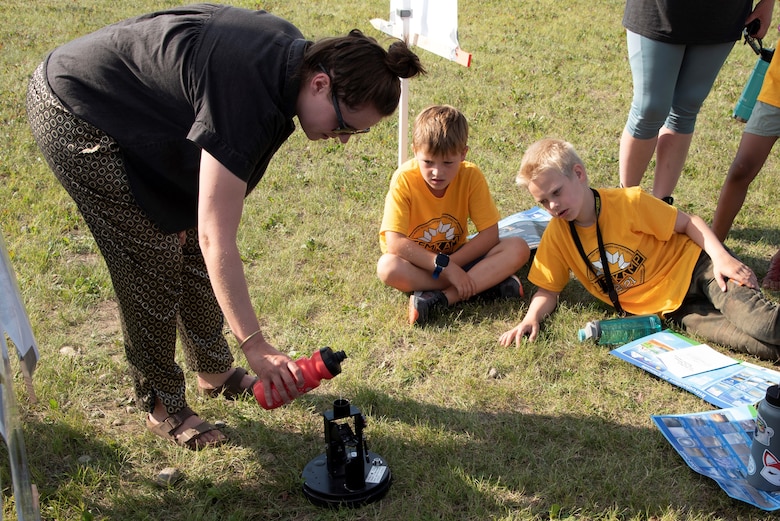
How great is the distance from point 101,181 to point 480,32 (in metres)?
9.01

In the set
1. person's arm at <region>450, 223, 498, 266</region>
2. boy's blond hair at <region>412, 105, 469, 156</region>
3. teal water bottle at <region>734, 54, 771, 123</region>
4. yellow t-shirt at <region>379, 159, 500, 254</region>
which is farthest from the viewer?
teal water bottle at <region>734, 54, 771, 123</region>

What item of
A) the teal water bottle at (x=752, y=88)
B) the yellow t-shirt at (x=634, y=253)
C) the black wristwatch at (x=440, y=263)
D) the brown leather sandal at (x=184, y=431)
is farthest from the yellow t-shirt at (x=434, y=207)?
the teal water bottle at (x=752, y=88)

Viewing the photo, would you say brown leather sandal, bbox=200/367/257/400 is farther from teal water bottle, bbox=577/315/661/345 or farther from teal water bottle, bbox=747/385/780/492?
teal water bottle, bbox=747/385/780/492

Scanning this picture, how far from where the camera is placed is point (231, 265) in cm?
206

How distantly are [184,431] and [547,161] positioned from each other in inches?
81.6

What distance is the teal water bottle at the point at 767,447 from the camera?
8.08 feet

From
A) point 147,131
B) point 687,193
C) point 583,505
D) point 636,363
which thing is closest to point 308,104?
point 147,131

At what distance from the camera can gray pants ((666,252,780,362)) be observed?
3.36 meters

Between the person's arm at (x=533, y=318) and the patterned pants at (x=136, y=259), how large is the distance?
4.64 feet

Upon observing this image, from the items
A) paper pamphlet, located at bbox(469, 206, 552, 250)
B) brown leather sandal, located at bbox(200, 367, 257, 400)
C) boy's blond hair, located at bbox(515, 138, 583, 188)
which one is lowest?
brown leather sandal, located at bbox(200, 367, 257, 400)

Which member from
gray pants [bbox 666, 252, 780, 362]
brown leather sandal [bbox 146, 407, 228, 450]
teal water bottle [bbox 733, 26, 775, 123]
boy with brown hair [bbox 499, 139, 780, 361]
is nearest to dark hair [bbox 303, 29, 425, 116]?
brown leather sandal [bbox 146, 407, 228, 450]

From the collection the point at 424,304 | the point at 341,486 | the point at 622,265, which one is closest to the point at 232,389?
the point at 341,486

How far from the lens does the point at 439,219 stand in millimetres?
4168

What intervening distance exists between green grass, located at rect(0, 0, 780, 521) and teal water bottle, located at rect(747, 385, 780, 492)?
0.36 ft
